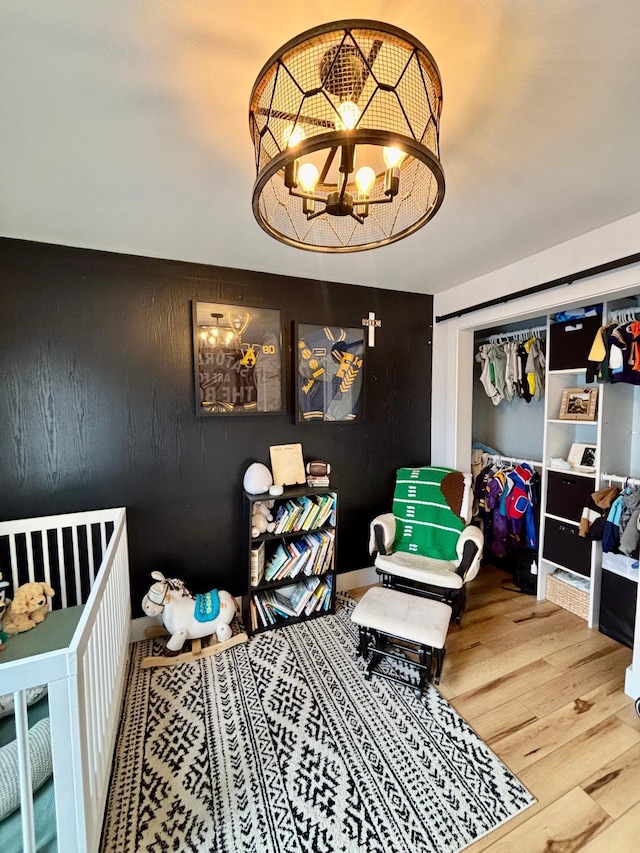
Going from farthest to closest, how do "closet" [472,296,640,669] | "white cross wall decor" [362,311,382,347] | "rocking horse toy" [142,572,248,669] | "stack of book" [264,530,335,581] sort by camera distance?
1. "white cross wall decor" [362,311,382,347]
2. "stack of book" [264,530,335,581]
3. "closet" [472,296,640,669]
4. "rocking horse toy" [142,572,248,669]

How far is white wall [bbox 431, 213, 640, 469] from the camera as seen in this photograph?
181 centimetres

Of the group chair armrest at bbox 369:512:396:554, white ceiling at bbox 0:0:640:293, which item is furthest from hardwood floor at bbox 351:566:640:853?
white ceiling at bbox 0:0:640:293

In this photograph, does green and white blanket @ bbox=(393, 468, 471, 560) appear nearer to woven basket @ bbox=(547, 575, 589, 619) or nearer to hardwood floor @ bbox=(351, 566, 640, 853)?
hardwood floor @ bbox=(351, 566, 640, 853)

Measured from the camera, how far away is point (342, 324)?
2666mm

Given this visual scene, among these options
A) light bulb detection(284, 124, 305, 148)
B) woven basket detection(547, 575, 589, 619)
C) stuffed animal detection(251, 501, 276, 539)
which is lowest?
woven basket detection(547, 575, 589, 619)

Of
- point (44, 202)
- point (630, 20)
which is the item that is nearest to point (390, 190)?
point (630, 20)

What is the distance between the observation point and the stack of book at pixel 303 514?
2.32m

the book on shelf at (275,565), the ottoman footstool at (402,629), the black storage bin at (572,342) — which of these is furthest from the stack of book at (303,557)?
the black storage bin at (572,342)

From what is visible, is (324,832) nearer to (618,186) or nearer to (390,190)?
(390,190)

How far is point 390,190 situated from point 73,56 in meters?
0.87

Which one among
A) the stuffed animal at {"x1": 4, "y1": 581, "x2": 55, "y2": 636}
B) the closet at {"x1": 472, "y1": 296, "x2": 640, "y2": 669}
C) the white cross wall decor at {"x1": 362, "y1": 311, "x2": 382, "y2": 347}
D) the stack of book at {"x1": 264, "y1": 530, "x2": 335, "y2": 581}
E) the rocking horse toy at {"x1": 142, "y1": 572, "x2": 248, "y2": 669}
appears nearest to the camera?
the stuffed animal at {"x1": 4, "y1": 581, "x2": 55, "y2": 636}

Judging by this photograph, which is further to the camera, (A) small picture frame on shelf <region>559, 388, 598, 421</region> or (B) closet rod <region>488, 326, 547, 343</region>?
(B) closet rod <region>488, 326, 547, 343</region>

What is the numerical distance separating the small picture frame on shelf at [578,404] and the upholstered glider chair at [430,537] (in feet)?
2.58

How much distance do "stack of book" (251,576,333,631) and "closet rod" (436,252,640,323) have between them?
7.13 ft
